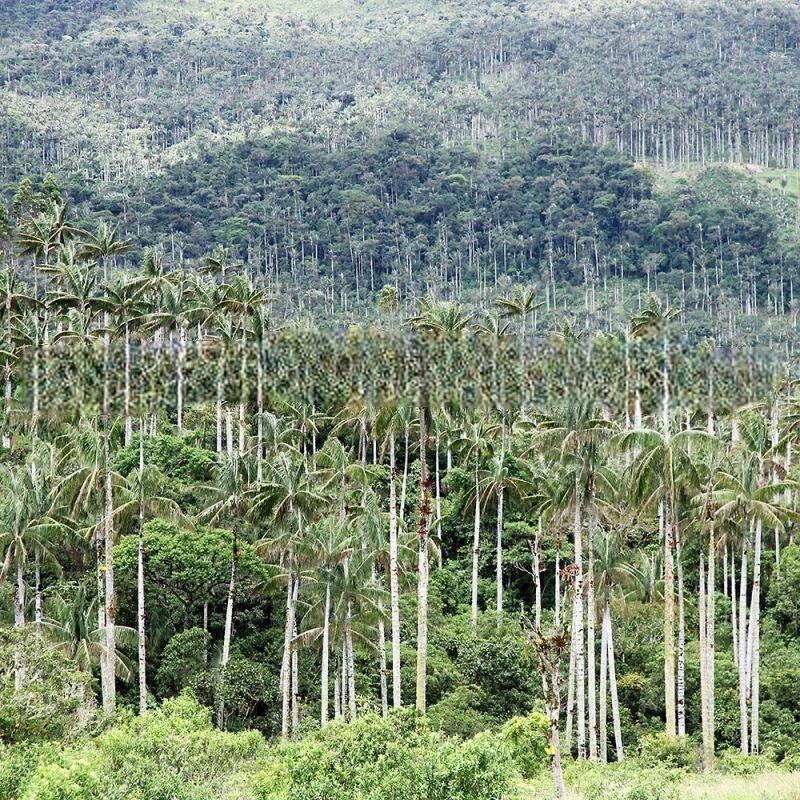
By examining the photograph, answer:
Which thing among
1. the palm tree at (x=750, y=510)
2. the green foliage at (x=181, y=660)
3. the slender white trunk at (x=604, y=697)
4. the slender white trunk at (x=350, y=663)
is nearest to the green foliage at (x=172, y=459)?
the green foliage at (x=181, y=660)

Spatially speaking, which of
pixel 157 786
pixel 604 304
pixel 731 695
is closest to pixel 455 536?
pixel 731 695

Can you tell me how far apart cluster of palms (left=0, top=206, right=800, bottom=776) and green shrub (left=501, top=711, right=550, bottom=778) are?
4.82m

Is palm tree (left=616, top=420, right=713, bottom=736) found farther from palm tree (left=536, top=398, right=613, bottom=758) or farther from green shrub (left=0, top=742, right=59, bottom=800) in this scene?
green shrub (left=0, top=742, right=59, bottom=800)

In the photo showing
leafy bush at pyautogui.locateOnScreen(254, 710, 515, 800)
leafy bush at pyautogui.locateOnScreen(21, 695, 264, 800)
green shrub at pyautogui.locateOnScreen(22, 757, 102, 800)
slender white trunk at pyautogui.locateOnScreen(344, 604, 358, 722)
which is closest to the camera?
green shrub at pyautogui.locateOnScreen(22, 757, 102, 800)

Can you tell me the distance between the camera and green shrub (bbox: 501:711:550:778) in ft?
101

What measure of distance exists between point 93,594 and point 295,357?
67.9 feet

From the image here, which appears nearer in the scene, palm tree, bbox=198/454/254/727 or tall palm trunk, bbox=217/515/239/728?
tall palm trunk, bbox=217/515/239/728

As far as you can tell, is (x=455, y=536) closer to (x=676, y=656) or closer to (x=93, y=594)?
(x=676, y=656)

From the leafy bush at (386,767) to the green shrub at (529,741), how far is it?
5.04 m

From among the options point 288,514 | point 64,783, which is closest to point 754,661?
point 288,514

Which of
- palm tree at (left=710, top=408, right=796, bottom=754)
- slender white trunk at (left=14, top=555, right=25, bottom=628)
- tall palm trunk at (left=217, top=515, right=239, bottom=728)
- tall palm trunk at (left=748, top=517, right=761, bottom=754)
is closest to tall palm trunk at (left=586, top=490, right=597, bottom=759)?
palm tree at (left=710, top=408, right=796, bottom=754)

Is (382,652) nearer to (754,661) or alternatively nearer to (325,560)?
(325,560)

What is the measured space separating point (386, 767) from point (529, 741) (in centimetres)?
916

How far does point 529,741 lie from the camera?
105 ft
